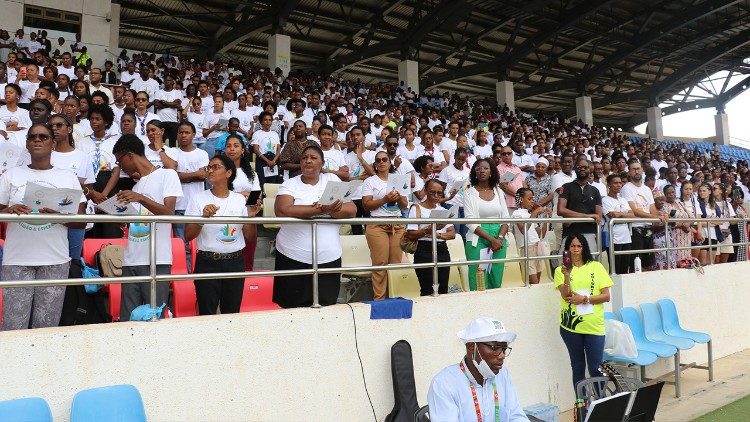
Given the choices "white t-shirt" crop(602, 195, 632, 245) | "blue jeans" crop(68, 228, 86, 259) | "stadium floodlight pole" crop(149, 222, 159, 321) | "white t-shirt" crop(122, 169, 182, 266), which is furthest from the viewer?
"white t-shirt" crop(602, 195, 632, 245)

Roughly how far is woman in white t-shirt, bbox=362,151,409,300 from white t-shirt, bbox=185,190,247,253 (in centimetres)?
152

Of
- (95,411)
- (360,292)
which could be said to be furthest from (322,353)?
(360,292)

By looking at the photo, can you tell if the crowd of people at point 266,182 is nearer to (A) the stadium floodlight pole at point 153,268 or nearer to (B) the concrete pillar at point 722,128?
(A) the stadium floodlight pole at point 153,268

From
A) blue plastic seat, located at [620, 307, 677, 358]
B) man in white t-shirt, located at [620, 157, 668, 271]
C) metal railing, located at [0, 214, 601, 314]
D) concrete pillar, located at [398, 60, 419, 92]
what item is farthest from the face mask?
concrete pillar, located at [398, 60, 419, 92]

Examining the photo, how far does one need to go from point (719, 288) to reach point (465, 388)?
7067 millimetres

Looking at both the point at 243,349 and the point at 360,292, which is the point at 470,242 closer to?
the point at 360,292

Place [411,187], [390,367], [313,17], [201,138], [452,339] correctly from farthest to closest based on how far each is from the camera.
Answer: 1. [313,17]
2. [201,138]
3. [411,187]
4. [452,339]
5. [390,367]

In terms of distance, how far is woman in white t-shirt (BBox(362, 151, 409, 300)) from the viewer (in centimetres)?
574

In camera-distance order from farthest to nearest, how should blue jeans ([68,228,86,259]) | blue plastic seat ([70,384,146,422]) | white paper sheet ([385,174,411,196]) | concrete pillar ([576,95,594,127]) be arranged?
concrete pillar ([576,95,594,127]) < white paper sheet ([385,174,411,196]) < blue jeans ([68,228,86,259]) < blue plastic seat ([70,384,146,422])

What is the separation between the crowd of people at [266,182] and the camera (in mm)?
4332

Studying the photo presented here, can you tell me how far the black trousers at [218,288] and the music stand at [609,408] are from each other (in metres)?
2.58

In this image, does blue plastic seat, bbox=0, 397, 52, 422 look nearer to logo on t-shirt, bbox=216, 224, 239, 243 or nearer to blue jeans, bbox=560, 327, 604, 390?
logo on t-shirt, bbox=216, 224, 239, 243

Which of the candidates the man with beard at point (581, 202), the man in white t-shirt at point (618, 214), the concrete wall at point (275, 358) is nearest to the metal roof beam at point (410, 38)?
the man in white t-shirt at point (618, 214)

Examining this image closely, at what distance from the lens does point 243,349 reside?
3.98 m
